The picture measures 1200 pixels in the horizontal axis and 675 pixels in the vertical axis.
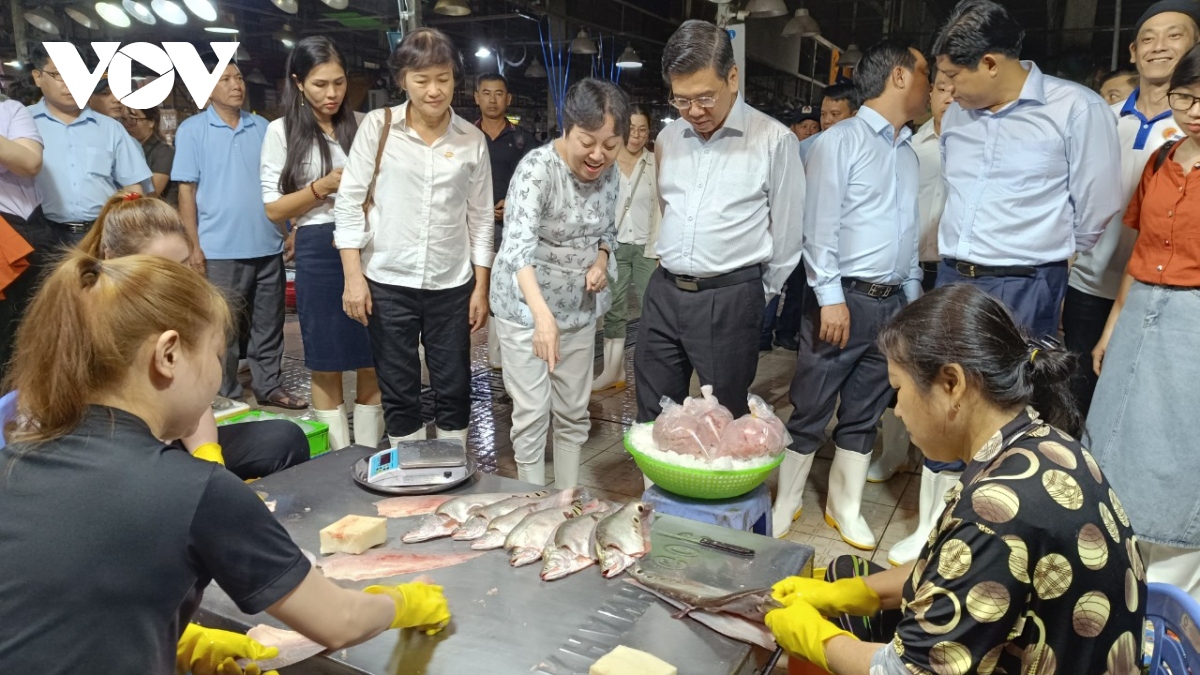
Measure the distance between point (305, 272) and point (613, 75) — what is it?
749 centimetres

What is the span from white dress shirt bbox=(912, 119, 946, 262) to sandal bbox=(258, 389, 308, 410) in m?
3.57

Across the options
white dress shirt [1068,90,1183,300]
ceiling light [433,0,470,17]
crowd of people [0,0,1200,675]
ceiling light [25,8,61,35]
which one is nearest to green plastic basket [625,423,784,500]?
crowd of people [0,0,1200,675]

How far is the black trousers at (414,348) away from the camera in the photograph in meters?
3.25

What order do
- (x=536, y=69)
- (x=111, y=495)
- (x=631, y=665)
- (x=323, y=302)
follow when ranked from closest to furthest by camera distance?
(x=111, y=495) < (x=631, y=665) < (x=323, y=302) < (x=536, y=69)

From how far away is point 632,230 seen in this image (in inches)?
217

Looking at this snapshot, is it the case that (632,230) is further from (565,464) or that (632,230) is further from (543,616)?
(543,616)

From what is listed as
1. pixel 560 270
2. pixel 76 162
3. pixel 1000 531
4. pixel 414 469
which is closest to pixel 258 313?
→ pixel 76 162

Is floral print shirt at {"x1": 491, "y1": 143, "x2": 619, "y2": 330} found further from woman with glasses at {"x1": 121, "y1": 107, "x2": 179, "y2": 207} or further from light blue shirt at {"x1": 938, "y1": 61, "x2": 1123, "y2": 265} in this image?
woman with glasses at {"x1": 121, "y1": 107, "x2": 179, "y2": 207}

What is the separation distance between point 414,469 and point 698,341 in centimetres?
116

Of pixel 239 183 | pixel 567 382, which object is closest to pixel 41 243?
pixel 239 183

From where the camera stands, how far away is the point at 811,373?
3201 mm

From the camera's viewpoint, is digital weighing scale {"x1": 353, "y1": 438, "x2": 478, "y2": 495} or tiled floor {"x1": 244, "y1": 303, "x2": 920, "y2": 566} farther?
tiled floor {"x1": 244, "y1": 303, "x2": 920, "y2": 566}

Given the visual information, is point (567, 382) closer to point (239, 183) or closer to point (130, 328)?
point (130, 328)

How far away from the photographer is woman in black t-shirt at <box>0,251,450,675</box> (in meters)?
1.17
